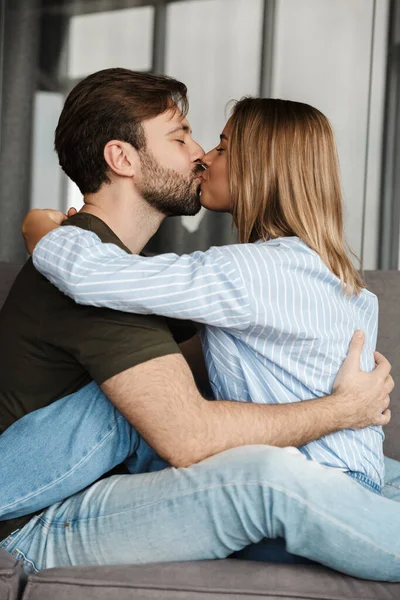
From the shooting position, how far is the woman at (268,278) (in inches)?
49.1

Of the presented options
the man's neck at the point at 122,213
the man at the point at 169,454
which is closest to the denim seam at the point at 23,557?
the man at the point at 169,454

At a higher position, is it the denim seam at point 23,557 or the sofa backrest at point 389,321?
the sofa backrest at point 389,321

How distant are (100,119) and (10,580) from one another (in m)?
0.97

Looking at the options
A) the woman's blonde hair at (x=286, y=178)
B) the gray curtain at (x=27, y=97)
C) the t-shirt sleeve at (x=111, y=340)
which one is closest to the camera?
the t-shirt sleeve at (x=111, y=340)

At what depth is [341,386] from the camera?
1373 mm

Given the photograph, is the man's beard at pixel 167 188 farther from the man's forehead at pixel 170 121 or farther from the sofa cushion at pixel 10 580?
the sofa cushion at pixel 10 580

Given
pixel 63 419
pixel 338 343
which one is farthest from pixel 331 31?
pixel 63 419

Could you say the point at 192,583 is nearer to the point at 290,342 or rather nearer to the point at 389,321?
the point at 290,342

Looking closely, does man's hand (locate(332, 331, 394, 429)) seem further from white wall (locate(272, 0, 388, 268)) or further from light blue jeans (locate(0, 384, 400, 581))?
white wall (locate(272, 0, 388, 268))

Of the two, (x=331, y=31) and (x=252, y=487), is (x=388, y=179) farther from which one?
(x=252, y=487)

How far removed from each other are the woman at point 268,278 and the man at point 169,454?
0.06m

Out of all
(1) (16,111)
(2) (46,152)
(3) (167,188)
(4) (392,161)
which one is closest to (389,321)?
(3) (167,188)

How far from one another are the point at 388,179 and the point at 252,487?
276 cm

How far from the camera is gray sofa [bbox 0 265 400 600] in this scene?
3.73ft
